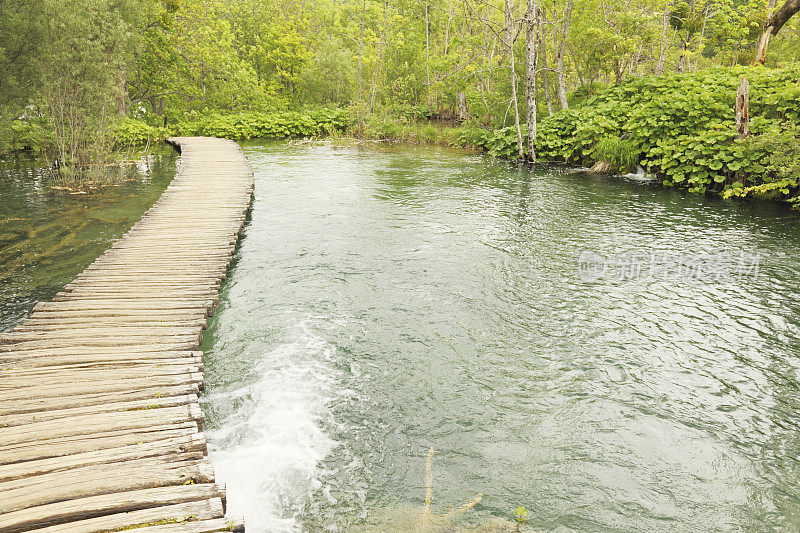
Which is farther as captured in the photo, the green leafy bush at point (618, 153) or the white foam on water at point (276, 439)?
the green leafy bush at point (618, 153)

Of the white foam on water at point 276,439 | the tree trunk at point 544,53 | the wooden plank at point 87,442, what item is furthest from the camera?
the tree trunk at point 544,53

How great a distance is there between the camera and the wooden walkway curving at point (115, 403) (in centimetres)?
321

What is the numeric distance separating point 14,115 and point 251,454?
10813 millimetres

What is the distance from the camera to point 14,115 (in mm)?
11219

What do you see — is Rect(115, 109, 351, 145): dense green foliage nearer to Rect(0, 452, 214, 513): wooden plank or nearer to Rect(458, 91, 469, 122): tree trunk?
Rect(458, 91, 469, 122): tree trunk

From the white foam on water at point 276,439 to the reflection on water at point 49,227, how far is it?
12.0 feet

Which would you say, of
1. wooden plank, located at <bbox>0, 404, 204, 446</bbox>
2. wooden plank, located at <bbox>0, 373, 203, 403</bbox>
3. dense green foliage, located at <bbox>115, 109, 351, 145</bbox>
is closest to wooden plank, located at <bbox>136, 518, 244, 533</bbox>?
wooden plank, located at <bbox>0, 404, 204, 446</bbox>

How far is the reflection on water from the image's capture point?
25.4 feet

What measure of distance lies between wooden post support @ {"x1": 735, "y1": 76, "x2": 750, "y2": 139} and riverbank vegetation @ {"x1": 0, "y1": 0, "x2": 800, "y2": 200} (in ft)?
0.72

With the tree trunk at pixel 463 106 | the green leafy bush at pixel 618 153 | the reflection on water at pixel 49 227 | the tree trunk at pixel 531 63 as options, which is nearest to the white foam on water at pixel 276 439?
the reflection on water at pixel 49 227

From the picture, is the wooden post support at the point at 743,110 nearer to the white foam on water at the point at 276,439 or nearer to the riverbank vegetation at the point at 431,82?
the riverbank vegetation at the point at 431,82

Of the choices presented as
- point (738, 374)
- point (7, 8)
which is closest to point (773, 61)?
point (738, 374)

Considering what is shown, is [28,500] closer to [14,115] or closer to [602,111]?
[14,115]

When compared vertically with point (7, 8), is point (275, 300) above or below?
below
